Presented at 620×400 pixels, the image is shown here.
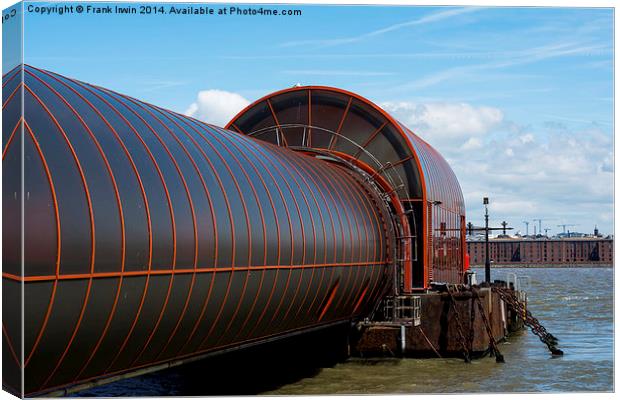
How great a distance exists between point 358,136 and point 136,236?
61.1 feet

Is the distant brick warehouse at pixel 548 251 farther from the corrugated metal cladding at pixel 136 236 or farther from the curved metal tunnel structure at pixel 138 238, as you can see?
the corrugated metal cladding at pixel 136 236

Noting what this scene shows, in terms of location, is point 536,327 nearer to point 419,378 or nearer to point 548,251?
point 419,378

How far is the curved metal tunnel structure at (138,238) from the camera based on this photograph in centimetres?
1352

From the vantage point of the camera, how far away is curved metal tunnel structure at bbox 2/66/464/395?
13516 millimetres

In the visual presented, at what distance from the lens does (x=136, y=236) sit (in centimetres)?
1520

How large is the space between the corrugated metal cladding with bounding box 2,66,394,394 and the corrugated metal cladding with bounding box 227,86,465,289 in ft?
31.3

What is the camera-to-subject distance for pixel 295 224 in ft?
73.0

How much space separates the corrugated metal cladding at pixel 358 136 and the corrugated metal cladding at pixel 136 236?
31.3ft

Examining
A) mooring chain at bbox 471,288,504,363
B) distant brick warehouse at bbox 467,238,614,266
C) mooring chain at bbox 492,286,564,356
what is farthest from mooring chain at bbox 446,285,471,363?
distant brick warehouse at bbox 467,238,614,266

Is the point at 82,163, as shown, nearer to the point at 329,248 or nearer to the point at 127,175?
the point at 127,175

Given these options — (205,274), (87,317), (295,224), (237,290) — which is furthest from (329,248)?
(87,317)

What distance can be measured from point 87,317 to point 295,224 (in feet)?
27.9

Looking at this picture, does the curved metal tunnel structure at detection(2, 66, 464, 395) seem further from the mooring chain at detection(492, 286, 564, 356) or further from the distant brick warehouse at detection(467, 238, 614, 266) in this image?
the distant brick warehouse at detection(467, 238, 614, 266)

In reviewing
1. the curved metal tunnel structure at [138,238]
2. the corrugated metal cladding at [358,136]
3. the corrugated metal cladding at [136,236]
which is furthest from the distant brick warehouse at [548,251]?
the corrugated metal cladding at [136,236]
